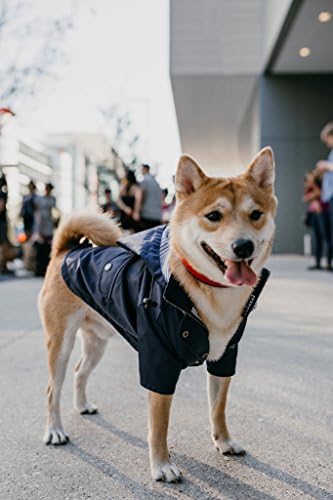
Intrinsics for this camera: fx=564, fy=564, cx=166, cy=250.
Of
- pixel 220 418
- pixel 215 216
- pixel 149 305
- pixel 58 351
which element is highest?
pixel 215 216

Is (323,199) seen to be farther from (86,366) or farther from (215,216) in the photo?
(215,216)

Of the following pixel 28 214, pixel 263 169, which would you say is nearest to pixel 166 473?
pixel 263 169

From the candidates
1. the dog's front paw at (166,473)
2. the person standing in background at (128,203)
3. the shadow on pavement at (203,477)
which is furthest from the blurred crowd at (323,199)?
the dog's front paw at (166,473)

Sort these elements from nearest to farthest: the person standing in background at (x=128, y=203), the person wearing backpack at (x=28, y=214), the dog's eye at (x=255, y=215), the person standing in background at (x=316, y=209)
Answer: the dog's eye at (x=255, y=215) → the person standing in background at (x=316, y=209) → the person standing in background at (x=128, y=203) → the person wearing backpack at (x=28, y=214)

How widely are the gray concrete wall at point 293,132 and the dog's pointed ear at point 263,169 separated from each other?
1392cm

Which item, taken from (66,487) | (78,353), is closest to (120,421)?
(66,487)

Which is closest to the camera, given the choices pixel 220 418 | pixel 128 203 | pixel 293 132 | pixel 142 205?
pixel 220 418

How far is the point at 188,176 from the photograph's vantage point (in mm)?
A: 2422

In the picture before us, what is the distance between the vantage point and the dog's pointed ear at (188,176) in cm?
239

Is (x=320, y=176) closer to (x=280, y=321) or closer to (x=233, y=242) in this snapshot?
(x=280, y=321)

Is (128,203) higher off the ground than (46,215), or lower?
higher

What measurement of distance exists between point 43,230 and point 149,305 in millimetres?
8572

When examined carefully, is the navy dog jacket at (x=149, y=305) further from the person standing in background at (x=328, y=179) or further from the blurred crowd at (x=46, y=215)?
the blurred crowd at (x=46, y=215)

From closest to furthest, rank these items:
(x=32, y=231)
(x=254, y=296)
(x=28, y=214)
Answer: (x=254, y=296), (x=32, y=231), (x=28, y=214)
